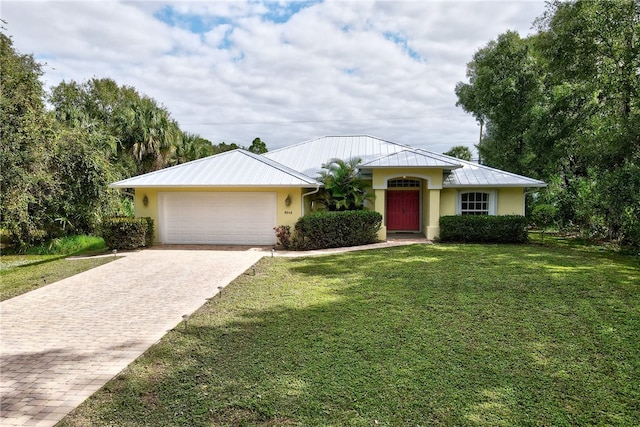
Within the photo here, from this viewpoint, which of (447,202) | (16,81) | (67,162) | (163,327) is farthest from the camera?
(447,202)

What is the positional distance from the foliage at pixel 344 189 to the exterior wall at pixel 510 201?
227 inches

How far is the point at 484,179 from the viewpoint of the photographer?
1577 cm

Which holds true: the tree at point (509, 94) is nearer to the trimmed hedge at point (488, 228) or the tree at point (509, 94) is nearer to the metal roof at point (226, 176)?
the trimmed hedge at point (488, 228)


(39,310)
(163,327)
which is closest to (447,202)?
(163,327)

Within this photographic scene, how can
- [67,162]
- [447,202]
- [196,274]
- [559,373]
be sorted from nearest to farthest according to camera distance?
1. [559,373]
2. [196,274]
3. [67,162]
4. [447,202]

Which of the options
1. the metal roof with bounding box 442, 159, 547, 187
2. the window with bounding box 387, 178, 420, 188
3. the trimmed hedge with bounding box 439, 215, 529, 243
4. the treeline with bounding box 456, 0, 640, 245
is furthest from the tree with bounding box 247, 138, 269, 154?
the trimmed hedge with bounding box 439, 215, 529, 243

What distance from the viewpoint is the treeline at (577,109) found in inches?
488

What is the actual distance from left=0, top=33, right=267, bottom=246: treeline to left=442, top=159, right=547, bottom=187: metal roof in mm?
14948

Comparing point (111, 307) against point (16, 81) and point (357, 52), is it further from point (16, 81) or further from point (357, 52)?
point (357, 52)

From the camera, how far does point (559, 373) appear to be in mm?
4195

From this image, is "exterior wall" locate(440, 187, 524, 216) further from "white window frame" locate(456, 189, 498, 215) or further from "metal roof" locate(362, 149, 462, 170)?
"metal roof" locate(362, 149, 462, 170)

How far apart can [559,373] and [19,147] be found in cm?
1344

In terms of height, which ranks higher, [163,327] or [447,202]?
[447,202]

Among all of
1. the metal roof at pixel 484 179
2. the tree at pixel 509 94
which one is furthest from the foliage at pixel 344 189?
the tree at pixel 509 94
